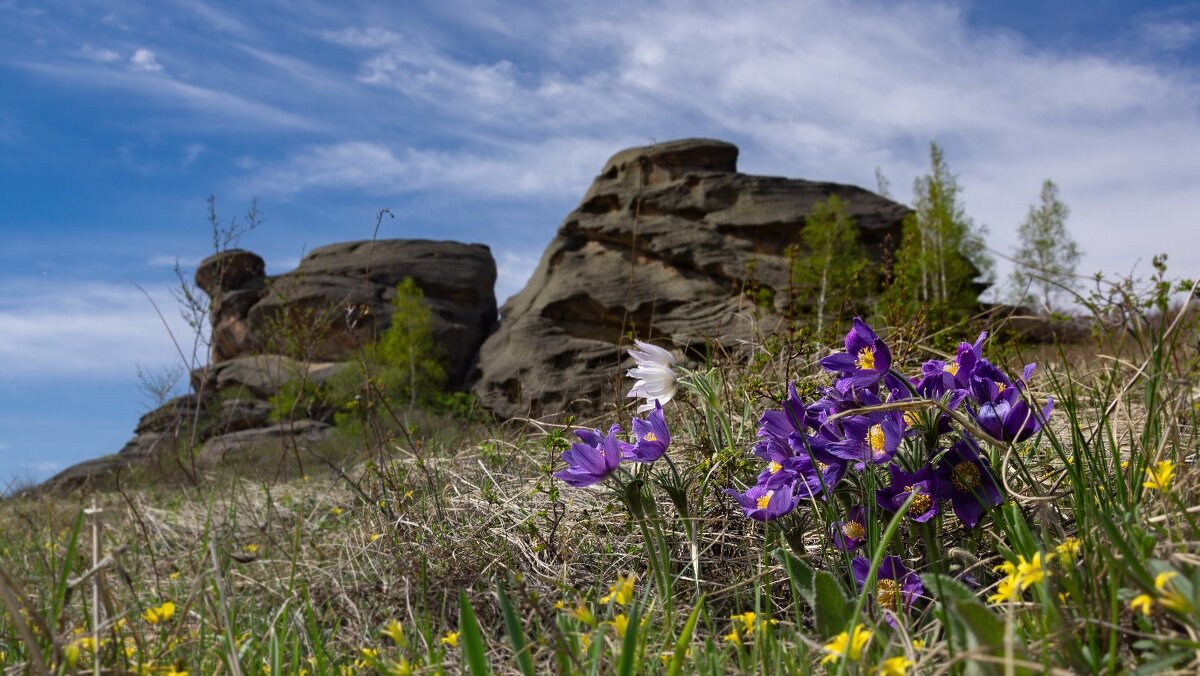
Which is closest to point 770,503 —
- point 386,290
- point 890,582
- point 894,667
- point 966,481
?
point 890,582

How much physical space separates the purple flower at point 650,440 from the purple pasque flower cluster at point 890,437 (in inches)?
8.6

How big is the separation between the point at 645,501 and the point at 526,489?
1038 millimetres

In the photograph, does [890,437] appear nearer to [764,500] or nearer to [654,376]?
[764,500]

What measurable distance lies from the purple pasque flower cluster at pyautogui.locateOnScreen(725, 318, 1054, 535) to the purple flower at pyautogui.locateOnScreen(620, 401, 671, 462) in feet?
0.71

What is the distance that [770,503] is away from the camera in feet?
5.96

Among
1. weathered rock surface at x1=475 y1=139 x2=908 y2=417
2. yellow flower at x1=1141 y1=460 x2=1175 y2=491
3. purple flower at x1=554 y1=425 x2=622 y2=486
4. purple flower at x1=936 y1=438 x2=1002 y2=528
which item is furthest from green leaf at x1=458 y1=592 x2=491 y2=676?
weathered rock surface at x1=475 y1=139 x2=908 y2=417

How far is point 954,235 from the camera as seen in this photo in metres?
25.9

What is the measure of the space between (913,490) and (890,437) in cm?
11

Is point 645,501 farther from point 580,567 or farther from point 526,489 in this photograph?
point 526,489

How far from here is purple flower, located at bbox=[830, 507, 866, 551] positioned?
1782 millimetres

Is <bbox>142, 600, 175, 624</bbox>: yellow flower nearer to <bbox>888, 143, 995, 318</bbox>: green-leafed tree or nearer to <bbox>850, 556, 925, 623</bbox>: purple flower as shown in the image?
<bbox>850, 556, 925, 623</bbox>: purple flower

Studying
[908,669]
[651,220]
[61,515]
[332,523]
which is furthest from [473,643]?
[651,220]

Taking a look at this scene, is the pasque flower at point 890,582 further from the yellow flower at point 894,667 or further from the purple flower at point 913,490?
the yellow flower at point 894,667

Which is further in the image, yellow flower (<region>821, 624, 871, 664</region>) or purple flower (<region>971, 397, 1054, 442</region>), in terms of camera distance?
purple flower (<region>971, 397, 1054, 442</region>)
